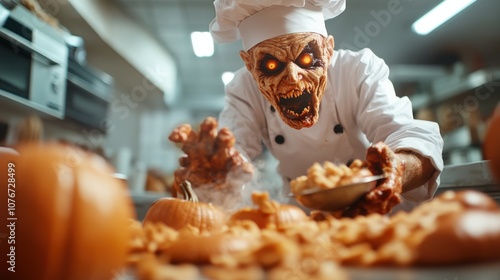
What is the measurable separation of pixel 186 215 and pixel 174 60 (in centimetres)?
43

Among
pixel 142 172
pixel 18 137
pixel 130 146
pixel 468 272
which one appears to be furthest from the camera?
pixel 142 172

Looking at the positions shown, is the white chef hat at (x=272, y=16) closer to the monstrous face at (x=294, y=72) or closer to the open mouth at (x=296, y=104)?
the monstrous face at (x=294, y=72)

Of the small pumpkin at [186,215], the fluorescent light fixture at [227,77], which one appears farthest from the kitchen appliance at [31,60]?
the fluorescent light fixture at [227,77]

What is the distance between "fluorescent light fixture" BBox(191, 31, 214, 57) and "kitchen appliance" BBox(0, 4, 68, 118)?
0.94 ft

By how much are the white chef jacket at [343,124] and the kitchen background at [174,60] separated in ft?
0.13

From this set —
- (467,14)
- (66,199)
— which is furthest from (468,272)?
(467,14)

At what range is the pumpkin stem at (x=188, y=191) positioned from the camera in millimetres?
777

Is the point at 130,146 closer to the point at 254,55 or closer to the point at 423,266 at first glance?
the point at 254,55

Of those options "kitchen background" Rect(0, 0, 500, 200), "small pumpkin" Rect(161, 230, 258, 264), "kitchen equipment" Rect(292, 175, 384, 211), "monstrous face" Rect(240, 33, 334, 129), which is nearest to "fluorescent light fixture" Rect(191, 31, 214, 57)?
"kitchen background" Rect(0, 0, 500, 200)

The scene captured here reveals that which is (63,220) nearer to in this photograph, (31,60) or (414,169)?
(31,60)

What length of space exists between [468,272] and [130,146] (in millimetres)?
1317

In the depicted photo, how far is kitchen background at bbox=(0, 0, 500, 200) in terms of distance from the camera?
699 millimetres

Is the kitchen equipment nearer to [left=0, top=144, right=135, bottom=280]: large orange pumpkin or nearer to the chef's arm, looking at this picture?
the chef's arm

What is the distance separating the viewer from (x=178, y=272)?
1.25 ft
